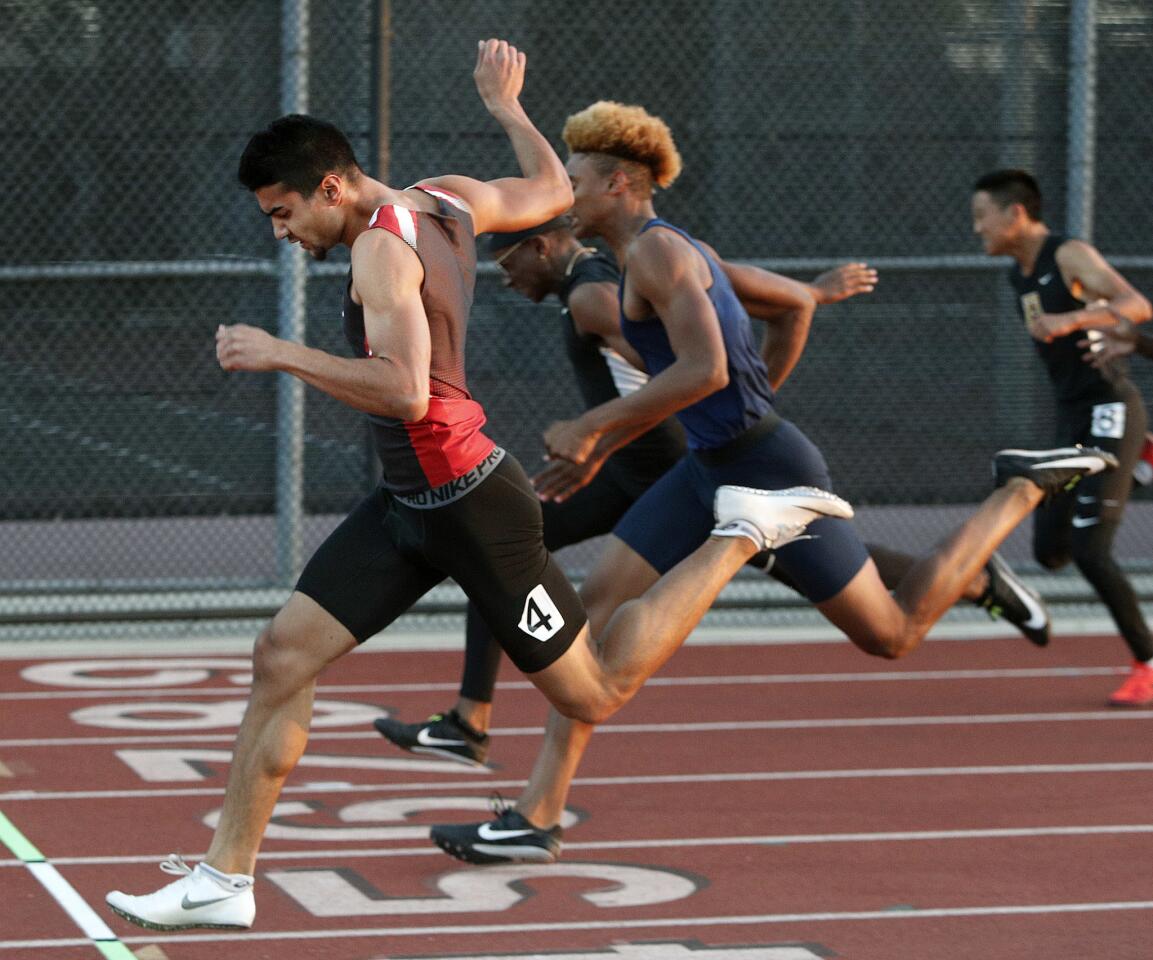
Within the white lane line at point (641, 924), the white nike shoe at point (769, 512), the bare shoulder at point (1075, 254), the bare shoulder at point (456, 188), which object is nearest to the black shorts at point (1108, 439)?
the bare shoulder at point (1075, 254)

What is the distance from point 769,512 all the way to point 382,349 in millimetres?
1696

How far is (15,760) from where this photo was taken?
723 cm

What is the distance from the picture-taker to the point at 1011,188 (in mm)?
8422

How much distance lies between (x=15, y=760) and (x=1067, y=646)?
5.06 metres

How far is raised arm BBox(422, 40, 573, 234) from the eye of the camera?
525 centimetres

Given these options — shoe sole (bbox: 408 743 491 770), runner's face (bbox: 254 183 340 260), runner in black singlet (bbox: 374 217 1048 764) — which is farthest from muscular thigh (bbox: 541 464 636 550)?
runner's face (bbox: 254 183 340 260)

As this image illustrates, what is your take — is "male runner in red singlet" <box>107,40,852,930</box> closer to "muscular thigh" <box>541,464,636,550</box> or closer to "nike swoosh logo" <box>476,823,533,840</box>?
"nike swoosh logo" <box>476,823,533,840</box>

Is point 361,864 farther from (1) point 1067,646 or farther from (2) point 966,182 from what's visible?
(2) point 966,182

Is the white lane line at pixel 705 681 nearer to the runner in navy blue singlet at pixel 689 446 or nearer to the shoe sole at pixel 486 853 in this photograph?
the runner in navy blue singlet at pixel 689 446

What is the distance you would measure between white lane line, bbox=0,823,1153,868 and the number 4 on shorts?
1.11 m

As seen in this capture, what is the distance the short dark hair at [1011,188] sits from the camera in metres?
8.40

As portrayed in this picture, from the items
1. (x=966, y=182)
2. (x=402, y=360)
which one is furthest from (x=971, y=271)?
(x=402, y=360)

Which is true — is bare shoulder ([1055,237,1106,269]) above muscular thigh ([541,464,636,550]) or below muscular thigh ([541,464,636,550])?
above

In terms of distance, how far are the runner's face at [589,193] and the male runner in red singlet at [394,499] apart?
0.82 metres
